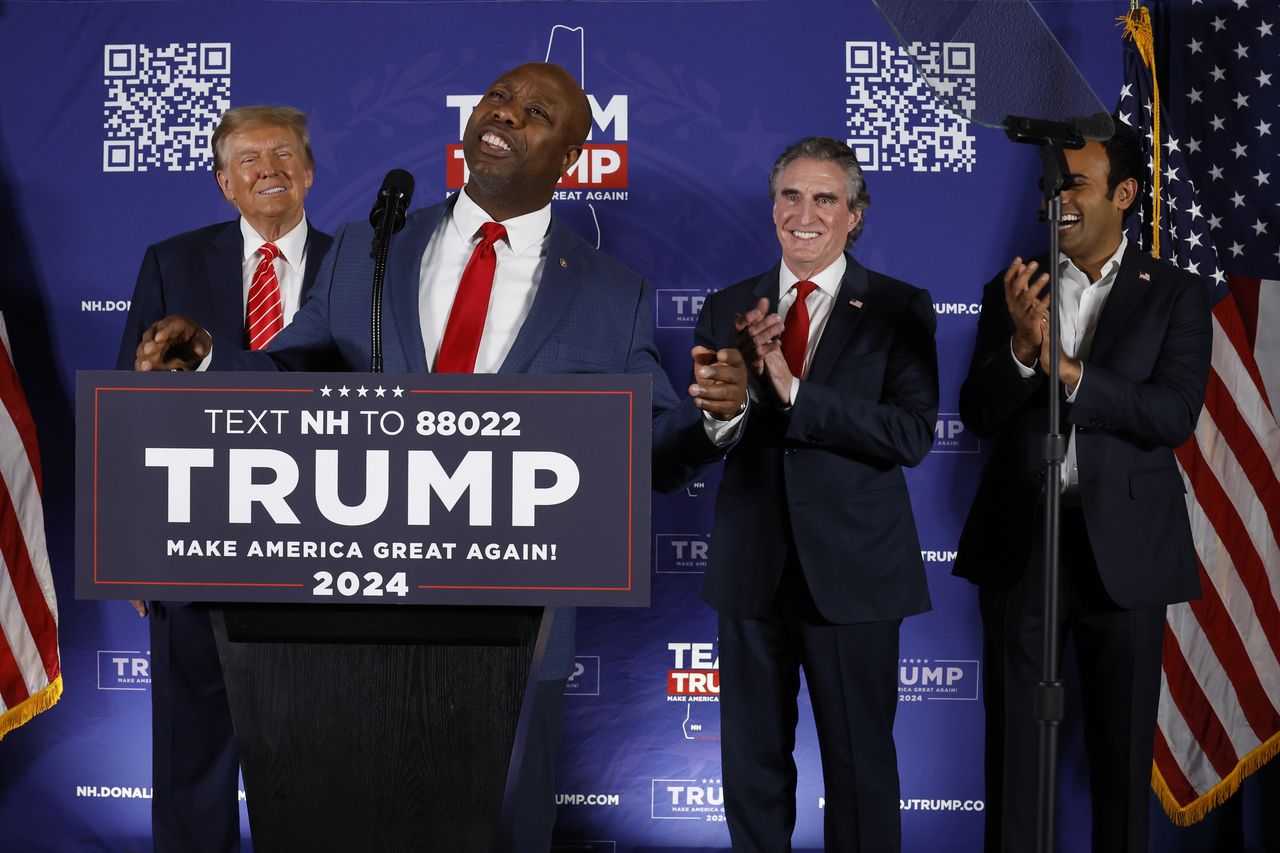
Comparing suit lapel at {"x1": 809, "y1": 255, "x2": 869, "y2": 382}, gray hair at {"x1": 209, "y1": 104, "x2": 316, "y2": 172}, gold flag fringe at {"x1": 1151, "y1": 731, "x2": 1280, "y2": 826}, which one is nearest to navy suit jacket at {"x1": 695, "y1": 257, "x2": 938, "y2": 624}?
suit lapel at {"x1": 809, "y1": 255, "x2": 869, "y2": 382}

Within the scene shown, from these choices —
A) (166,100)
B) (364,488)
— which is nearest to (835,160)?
(364,488)

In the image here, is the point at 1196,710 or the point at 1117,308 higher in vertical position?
the point at 1117,308

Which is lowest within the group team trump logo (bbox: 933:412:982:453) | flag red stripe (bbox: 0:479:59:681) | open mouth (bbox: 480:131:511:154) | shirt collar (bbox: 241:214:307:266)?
flag red stripe (bbox: 0:479:59:681)

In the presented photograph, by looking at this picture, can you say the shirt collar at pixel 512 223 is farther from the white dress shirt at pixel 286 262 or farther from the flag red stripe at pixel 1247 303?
the flag red stripe at pixel 1247 303

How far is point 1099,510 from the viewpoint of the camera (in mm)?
2613

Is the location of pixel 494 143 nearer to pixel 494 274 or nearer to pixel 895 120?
pixel 494 274

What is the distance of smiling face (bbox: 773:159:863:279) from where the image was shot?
105 inches

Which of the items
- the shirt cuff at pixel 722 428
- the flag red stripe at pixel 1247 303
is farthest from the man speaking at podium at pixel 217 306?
the flag red stripe at pixel 1247 303

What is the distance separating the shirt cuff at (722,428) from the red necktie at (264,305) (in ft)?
4.53

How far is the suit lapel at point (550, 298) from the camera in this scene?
192 cm

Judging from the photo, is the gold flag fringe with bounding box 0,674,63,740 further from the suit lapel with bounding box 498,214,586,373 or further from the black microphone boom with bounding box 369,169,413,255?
the black microphone boom with bounding box 369,169,413,255

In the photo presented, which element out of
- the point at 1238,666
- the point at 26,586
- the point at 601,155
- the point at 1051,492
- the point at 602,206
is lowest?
the point at 1238,666

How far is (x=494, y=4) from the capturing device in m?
3.28

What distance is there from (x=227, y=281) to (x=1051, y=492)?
2.04m
